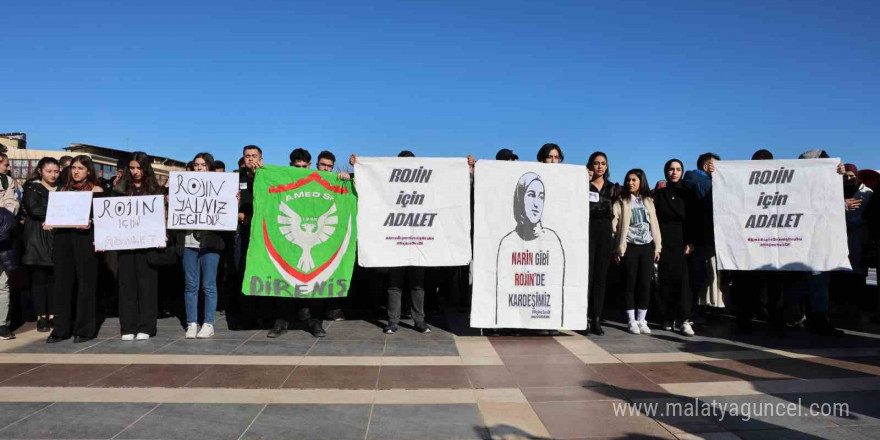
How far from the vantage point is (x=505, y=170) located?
6098mm

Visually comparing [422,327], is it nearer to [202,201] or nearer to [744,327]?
[202,201]

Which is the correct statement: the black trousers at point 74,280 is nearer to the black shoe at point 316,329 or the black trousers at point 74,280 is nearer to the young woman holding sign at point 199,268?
the young woman holding sign at point 199,268

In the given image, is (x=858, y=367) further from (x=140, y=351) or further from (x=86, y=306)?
(x=86, y=306)

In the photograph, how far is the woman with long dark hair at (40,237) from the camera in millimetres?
5914

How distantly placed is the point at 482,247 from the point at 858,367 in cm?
378

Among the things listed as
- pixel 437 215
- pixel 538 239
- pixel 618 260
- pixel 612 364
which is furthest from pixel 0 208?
pixel 618 260

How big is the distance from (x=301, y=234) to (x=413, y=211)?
136 centimetres

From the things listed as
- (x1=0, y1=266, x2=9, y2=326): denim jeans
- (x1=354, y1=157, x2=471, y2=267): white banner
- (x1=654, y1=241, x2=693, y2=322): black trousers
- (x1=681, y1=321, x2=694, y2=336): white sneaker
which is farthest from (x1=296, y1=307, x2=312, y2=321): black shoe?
(x1=681, y1=321, x2=694, y2=336): white sneaker

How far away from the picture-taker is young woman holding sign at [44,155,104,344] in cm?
577

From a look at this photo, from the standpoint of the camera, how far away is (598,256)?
20.9 ft

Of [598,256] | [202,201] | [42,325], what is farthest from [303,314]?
[598,256]

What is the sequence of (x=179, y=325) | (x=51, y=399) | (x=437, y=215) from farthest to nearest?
1. (x=179, y=325)
2. (x=437, y=215)
3. (x=51, y=399)

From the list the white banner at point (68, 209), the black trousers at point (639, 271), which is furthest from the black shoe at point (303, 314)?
the black trousers at point (639, 271)

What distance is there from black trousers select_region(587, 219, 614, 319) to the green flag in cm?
293
